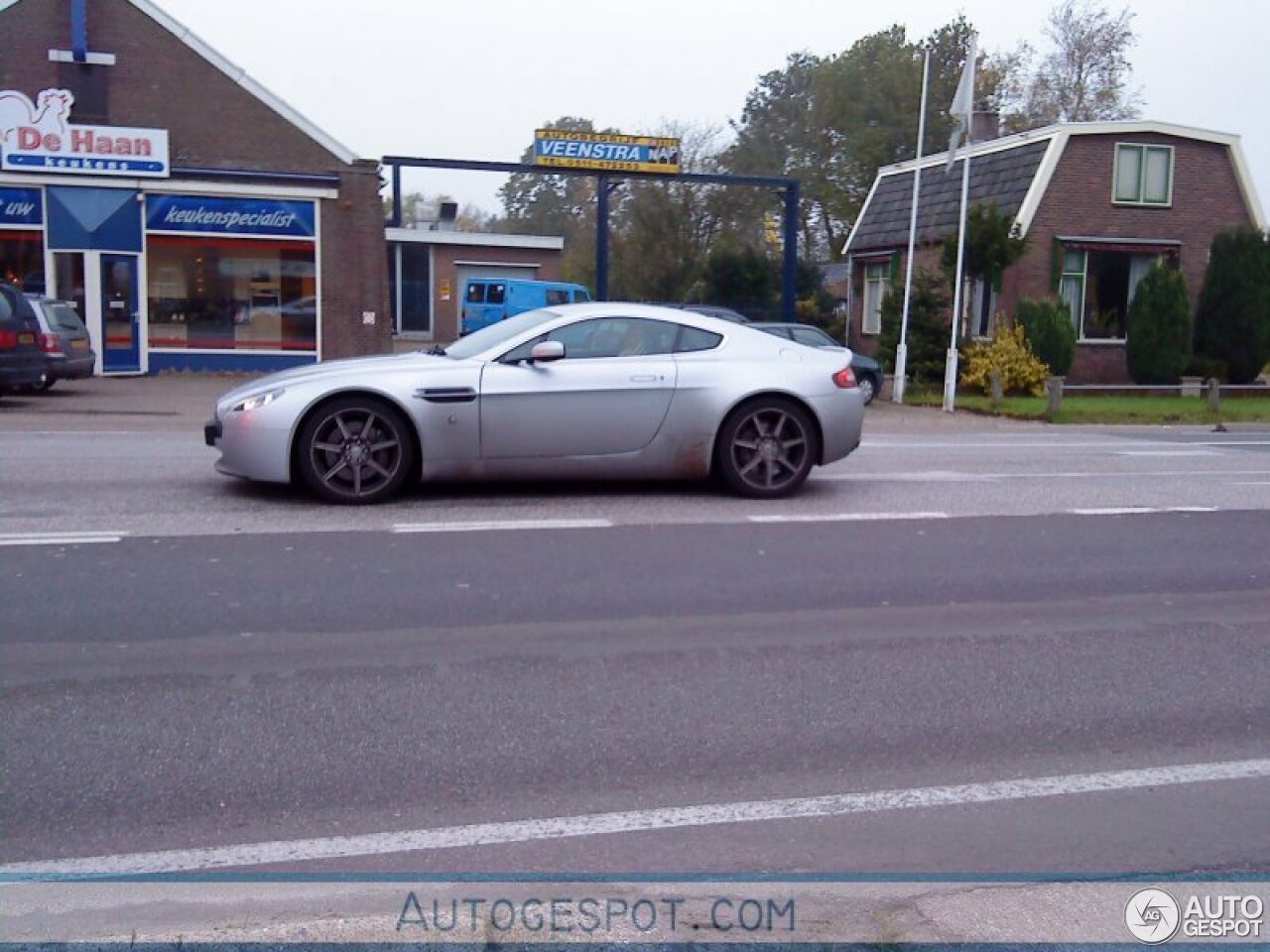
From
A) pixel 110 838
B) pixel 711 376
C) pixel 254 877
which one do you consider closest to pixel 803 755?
pixel 254 877

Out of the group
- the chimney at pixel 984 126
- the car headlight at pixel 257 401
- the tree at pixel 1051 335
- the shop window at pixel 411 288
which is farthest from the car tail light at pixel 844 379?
the shop window at pixel 411 288

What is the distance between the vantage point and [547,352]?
9.64 metres

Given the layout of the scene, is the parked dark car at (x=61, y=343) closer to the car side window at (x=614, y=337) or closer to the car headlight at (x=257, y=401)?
the car headlight at (x=257, y=401)

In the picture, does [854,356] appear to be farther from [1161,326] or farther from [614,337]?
[614,337]

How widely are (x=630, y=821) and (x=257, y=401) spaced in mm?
5642

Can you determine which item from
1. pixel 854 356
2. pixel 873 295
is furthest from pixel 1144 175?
pixel 854 356

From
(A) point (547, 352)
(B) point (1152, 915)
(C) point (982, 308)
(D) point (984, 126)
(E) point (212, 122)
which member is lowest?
(B) point (1152, 915)

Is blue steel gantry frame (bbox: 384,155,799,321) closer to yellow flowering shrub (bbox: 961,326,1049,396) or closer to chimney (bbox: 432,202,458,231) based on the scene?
yellow flowering shrub (bbox: 961,326,1049,396)

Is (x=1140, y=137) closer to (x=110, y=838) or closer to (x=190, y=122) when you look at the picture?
(x=190, y=122)

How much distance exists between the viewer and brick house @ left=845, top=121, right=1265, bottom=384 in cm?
2725

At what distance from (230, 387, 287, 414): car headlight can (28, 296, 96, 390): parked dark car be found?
37.3ft

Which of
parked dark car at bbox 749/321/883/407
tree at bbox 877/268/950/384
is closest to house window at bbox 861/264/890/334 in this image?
tree at bbox 877/268/950/384

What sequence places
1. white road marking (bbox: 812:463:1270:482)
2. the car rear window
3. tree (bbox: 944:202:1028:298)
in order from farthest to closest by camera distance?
1. tree (bbox: 944:202:1028:298)
2. the car rear window
3. white road marking (bbox: 812:463:1270:482)

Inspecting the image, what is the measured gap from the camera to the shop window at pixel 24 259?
80.1 ft
